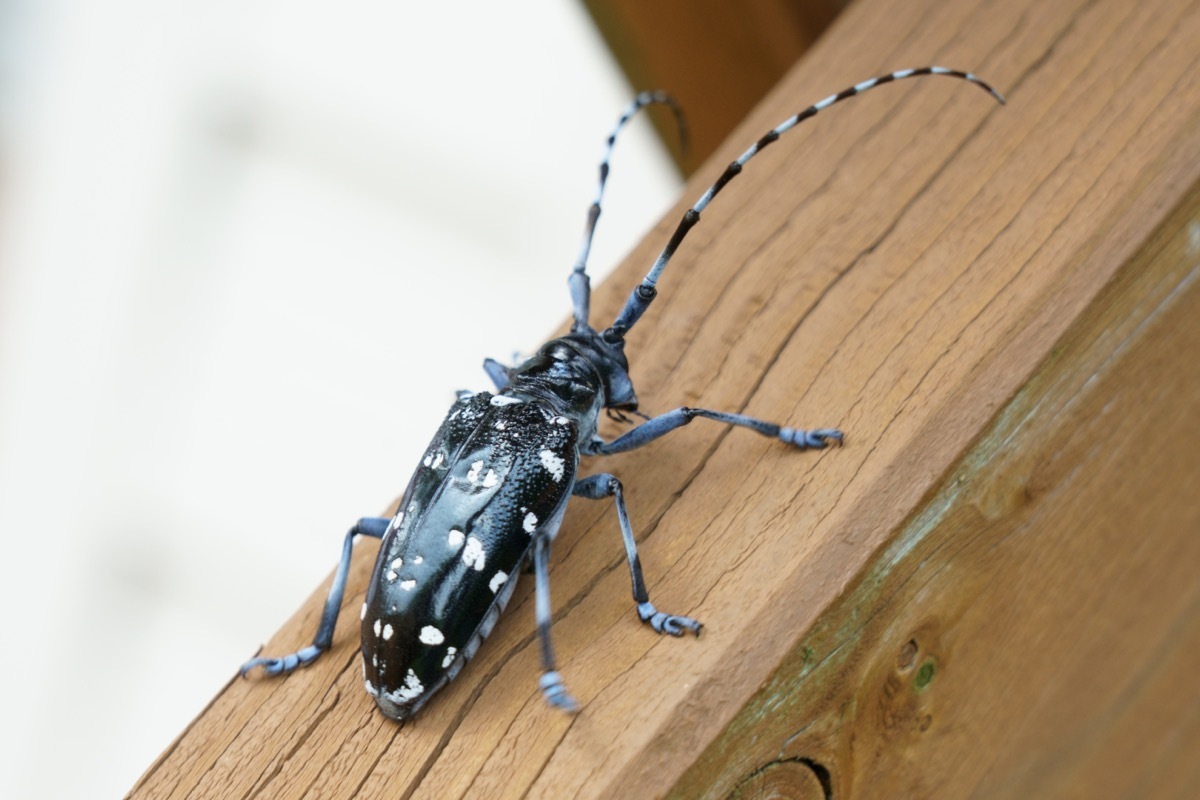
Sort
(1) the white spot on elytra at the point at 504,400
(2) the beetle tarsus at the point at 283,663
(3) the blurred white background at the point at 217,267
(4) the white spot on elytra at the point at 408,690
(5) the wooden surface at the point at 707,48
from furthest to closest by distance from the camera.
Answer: (3) the blurred white background at the point at 217,267 → (5) the wooden surface at the point at 707,48 → (1) the white spot on elytra at the point at 504,400 → (2) the beetle tarsus at the point at 283,663 → (4) the white spot on elytra at the point at 408,690

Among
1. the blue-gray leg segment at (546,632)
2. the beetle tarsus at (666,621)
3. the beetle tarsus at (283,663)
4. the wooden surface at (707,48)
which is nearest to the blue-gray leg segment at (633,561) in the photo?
the beetle tarsus at (666,621)

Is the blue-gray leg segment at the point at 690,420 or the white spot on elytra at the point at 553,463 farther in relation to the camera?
the white spot on elytra at the point at 553,463

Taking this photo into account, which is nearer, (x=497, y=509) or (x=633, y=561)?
(x=633, y=561)

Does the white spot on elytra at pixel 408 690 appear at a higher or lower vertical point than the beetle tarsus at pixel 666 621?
lower

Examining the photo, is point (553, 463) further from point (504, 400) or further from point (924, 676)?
point (924, 676)

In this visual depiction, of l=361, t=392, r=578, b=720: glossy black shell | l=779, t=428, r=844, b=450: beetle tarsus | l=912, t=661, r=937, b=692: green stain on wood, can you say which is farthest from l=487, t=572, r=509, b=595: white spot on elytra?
l=912, t=661, r=937, b=692: green stain on wood

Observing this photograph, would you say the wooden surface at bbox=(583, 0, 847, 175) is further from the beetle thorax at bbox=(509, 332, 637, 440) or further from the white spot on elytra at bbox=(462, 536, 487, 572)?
the white spot on elytra at bbox=(462, 536, 487, 572)

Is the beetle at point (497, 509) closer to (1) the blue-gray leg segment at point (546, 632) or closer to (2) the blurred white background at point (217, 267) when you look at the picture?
(1) the blue-gray leg segment at point (546, 632)

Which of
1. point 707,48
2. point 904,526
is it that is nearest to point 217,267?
point 707,48
